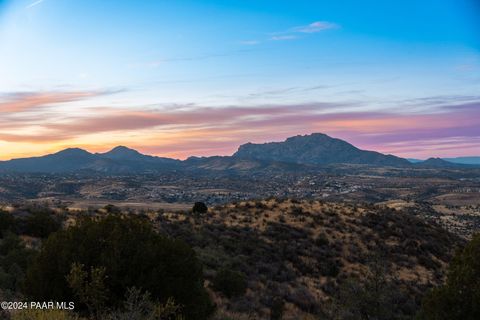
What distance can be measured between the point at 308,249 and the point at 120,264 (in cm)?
2508

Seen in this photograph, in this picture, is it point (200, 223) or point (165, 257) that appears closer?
point (165, 257)

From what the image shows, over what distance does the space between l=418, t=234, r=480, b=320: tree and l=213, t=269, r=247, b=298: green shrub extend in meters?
9.30

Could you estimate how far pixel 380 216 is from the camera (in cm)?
4659

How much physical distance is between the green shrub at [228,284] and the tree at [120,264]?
27.0 feet

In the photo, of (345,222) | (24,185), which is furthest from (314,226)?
(24,185)

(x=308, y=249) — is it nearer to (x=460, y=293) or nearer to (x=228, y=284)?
(x=228, y=284)

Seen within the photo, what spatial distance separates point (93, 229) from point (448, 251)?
129 feet

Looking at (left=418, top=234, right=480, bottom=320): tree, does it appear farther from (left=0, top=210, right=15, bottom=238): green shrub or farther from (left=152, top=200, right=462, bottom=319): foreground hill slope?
(left=0, top=210, right=15, bottom=238): green shrub

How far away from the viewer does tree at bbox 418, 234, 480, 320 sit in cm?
1214

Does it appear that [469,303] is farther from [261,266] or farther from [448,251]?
[448,251]

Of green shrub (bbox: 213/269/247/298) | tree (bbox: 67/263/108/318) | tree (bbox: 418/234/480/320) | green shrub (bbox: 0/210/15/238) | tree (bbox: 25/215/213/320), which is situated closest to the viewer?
tree (bbox: 67/263/108/318)

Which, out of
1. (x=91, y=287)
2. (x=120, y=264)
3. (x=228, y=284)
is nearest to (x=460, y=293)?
(x=120, y=264)

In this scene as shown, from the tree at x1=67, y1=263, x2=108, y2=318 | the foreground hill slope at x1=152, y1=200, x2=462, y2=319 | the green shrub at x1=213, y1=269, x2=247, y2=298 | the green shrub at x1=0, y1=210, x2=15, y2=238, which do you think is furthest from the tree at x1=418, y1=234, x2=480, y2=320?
the green shrub at x1=0, y1=210, x2=15, y2=238

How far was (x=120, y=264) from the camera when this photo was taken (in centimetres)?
1098
